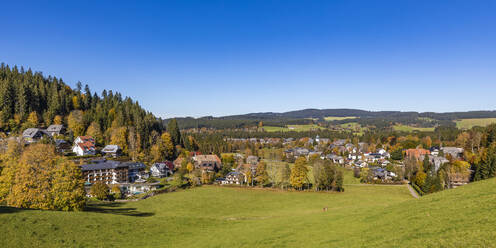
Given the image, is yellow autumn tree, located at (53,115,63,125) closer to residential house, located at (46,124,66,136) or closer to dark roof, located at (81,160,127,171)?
residential house, located at (46,124,66,136)

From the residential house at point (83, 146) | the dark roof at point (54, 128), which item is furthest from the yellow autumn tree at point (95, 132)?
the dark roof at point (54, 128)

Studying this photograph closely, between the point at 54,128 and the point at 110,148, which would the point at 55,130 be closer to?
the point at 54,128

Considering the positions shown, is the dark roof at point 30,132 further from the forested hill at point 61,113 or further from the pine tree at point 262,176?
the pine tree at point 262,176

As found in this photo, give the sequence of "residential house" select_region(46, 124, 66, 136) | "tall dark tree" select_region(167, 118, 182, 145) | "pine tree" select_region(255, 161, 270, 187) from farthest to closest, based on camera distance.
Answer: "tall dark tree" select_region(167, 118, 182, 145), "residential house" select_region(46, 124, 66, 136), "pine tree" select_region(255, 161, 270, 187)

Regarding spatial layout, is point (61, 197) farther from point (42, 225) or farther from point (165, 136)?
point (165, 136)

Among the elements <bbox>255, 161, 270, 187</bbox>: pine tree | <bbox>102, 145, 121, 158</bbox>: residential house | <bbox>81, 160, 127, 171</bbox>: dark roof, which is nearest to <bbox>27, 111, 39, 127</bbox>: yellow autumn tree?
<bbox>102, 145, 121, 158</bbox>: residential house

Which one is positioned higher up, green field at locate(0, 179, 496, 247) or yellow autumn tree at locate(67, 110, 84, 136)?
yellow autumn tree at locate(67, 110, 84, 136)
